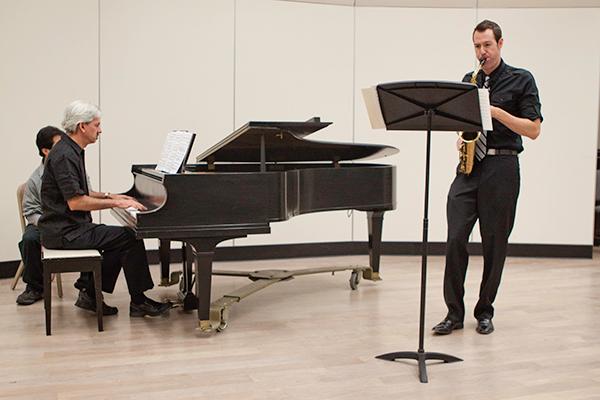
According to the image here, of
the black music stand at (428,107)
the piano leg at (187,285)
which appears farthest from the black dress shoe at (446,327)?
the piano leg at (187,285)

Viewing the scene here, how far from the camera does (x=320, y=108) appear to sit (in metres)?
7.01

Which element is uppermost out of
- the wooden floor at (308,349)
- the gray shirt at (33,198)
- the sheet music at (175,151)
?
the sheet music at (175,151)

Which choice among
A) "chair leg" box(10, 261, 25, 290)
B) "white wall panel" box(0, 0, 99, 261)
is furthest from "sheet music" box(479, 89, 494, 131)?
"white wall panel" box(0, 0, 99, 261)

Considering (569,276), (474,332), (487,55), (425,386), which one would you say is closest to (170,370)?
(425,386)

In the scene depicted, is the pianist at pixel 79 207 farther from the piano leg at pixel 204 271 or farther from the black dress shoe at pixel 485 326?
the black dress shoe at pixel 485 326

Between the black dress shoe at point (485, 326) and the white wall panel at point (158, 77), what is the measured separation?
124 inches

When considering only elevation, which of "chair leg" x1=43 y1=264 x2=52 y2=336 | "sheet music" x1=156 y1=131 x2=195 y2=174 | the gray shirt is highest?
"sheet music" x1=156 y1=131 x2=195 y2=174

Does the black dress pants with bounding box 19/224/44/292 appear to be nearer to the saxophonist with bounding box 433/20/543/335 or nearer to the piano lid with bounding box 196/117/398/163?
the piano lid with bounding box 196/117/398/163

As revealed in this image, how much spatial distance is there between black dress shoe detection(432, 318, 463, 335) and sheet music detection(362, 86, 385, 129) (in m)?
1.35

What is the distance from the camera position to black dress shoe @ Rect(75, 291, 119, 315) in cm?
473

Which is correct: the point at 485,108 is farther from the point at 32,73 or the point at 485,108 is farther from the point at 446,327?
the point at 32,73

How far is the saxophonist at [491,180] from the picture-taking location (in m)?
4.03

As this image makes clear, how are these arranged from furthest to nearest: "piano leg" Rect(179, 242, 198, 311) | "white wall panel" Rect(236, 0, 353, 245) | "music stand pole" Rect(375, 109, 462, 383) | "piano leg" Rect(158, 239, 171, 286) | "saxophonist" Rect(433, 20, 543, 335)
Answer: "white wall panel" Rect(236, 0, 353, 245) < "piano leg" Rect(158, 239, 171, 286) < "piano leg" Rect(179, 242, 198, 311) < "saxophonist" Rect(433, 20, 543, 335) < "music stand pole" Rect(375, 109, 462, 383)

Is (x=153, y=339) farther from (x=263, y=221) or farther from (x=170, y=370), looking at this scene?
(x=263, y=221)
